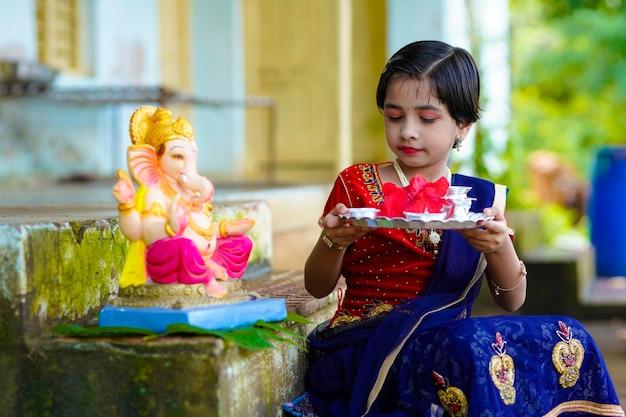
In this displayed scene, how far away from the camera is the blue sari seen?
2242mm

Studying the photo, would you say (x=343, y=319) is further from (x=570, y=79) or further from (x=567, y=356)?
(x=570, y=79)

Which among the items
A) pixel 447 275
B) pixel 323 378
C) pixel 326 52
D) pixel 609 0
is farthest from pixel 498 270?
pixel 609 0

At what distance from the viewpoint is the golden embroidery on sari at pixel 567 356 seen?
2375 mm

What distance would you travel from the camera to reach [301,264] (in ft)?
18.1

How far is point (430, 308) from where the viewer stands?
7.81ft

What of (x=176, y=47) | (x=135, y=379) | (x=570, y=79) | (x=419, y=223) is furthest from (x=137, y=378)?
(x=570, y=79)

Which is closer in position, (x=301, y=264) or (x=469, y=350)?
(x=469, y=350)

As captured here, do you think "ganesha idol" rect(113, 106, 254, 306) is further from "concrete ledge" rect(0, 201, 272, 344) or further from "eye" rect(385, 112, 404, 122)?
"eye" rect(385, 112, 404, 122)

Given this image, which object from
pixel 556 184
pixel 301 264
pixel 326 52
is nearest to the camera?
pixel 301 264

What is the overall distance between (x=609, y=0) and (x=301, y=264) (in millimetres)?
9889

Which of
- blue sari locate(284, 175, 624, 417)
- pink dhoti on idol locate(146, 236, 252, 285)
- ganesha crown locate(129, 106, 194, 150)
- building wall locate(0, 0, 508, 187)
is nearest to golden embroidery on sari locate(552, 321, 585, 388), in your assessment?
blue sari locate(284, 175, 624, 417)

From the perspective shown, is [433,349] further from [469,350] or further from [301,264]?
[301,264]

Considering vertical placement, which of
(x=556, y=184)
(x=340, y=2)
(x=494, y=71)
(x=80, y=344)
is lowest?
(x=556, y=184)

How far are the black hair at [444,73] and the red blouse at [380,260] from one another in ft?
0.90
